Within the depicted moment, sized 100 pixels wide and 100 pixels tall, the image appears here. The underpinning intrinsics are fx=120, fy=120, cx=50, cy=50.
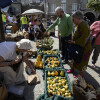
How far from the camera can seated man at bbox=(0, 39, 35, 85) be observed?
2248mm

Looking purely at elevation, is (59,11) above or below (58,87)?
above

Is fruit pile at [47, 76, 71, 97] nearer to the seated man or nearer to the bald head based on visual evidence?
the seated man

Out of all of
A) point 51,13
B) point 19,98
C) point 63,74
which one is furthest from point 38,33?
point 51,13

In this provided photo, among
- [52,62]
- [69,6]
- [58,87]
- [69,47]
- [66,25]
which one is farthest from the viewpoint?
[69,6]

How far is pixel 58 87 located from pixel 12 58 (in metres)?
1.15

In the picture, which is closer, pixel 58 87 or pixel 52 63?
pixel 58 87

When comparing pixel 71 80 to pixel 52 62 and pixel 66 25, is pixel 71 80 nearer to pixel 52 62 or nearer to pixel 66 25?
pixel 52 62

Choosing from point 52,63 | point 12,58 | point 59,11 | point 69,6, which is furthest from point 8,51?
point 69,6

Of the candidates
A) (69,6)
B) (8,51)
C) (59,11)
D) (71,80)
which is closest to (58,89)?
(71,80)

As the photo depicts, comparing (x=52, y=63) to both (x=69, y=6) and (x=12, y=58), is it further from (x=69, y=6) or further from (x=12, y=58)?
(x=69, y=6)

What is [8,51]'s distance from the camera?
2.29 meters

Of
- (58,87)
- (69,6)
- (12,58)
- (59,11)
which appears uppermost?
(69,6)

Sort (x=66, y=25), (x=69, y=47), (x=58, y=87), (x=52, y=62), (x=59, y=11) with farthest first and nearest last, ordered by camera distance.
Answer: (x=52, y=62) < (x=66, y=25) < (x=59, y=11) < (x=69, y=47) < (x=58, y=87)

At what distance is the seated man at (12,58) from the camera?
2248 mm
